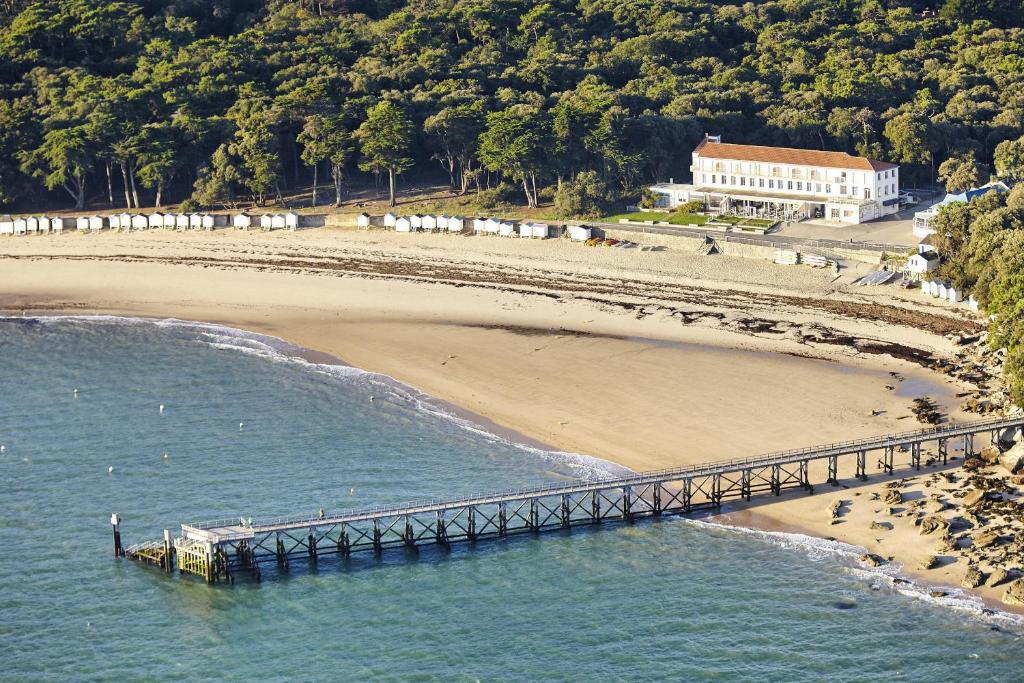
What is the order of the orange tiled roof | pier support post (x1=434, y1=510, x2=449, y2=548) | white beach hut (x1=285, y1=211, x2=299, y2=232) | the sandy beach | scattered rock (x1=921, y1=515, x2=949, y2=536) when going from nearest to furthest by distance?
scattered rock (x1=921, y1=515, x2=949, y2=536) < pier support post (x1=434, y1=510, x2=449, y2=548) < the sandy beach < the orange tiled roof < white beach hut (x1=285, y1=211, x2=299, y2=232)

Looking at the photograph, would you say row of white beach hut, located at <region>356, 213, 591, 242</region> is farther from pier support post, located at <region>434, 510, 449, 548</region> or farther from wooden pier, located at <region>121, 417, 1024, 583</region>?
pier support post, located at <region>434, 510, 449, 548</region>

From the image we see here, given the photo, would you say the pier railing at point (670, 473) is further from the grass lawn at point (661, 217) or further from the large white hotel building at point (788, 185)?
the grass lawn at point (661, 217)

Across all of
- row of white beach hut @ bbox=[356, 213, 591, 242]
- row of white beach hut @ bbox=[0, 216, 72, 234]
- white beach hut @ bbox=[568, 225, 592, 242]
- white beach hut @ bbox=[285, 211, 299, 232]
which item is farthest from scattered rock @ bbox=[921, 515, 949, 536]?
row of white beach hut @ bbox=[0, 216, 72, 234]

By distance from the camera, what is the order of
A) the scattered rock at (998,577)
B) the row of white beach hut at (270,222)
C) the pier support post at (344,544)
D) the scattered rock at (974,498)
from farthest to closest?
the row of white beach hut at (270,222)
the pier support post at (344,544)
the scattered rock at (974,498)
the scattered rock at (998,577)

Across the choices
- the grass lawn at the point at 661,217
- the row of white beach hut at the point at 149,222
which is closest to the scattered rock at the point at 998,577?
the grass lawn at the point at 661,217

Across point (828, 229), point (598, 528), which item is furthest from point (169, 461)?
point (828, 229)

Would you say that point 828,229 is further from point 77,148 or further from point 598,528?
point 77,148

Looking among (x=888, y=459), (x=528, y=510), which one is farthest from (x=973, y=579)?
(x=528, y=510)
